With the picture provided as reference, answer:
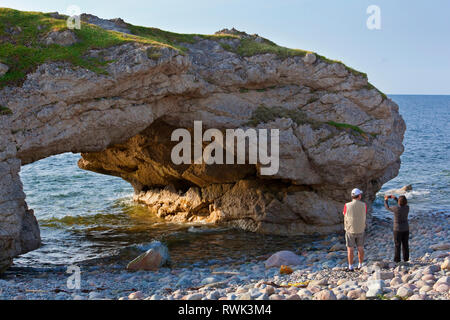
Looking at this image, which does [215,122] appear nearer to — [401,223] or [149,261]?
[149,261]

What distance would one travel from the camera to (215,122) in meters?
22.1

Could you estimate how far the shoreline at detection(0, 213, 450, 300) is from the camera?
11.7m

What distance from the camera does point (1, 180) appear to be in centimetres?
1594

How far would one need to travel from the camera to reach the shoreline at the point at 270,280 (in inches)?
460

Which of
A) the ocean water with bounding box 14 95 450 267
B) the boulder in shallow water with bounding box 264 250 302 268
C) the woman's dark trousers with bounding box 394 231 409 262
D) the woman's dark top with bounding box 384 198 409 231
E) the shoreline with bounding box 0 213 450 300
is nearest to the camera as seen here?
the shoreline with bounding box 0 213 450 300

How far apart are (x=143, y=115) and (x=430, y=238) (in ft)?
45.7

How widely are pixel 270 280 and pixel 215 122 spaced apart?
351 inches

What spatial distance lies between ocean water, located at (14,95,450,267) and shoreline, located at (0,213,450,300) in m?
1.84

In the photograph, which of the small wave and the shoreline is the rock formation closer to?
the shoreline

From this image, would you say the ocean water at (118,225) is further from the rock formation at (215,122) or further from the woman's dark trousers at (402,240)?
the woman's dark trousers at (402,240)

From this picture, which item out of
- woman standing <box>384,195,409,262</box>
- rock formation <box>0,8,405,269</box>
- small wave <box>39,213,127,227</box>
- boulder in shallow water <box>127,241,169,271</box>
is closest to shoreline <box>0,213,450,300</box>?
boulder in shallow water <box>127,241,169,271</box>

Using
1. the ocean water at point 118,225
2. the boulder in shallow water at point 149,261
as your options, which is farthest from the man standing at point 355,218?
the boulder in shallow water at point 149,261

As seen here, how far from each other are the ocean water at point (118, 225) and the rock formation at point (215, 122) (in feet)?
6.24

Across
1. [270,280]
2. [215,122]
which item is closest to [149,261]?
[270,280]
